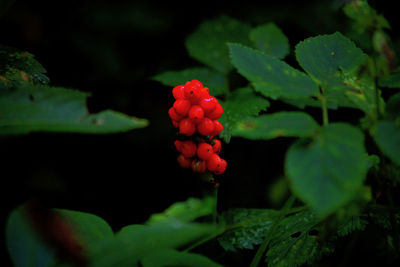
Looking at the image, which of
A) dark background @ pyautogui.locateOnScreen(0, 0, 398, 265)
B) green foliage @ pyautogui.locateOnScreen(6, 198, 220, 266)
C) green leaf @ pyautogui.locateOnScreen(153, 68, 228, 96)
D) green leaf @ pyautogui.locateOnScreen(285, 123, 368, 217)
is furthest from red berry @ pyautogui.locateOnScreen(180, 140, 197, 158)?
dark background @ pyautogui.locateOnScreen(0, 0, 398, 265)

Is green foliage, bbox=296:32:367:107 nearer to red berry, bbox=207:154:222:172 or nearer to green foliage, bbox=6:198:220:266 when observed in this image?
red berry, bbox=207:154:222:172

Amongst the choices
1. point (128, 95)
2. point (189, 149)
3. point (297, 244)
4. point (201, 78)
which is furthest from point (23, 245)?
point (128, 95)

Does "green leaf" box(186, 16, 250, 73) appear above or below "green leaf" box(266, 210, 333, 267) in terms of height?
above

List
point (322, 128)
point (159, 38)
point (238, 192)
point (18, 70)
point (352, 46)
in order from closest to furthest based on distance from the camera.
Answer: point (322, 128) < point (352, 46) < point (18, 70) < point (238, 192) < point (159, 38)

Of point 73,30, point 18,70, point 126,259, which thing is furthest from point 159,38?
point 126,259

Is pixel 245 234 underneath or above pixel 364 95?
underneath

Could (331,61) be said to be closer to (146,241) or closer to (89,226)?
(146,241)

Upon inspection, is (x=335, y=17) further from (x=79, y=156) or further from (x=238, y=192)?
(x=79, y=156)
